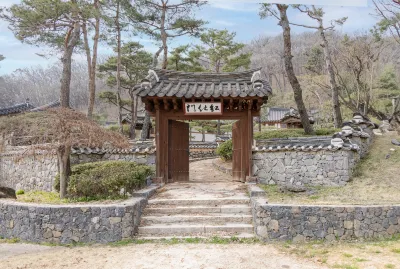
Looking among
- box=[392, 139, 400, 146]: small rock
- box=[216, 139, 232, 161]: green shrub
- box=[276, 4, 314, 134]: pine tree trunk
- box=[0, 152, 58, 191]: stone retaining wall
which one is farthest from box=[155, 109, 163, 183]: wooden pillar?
box=[392, 139, 400, 146]: small rock

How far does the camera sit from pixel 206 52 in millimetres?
21078

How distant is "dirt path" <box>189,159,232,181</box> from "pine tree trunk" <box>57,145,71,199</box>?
417 cm

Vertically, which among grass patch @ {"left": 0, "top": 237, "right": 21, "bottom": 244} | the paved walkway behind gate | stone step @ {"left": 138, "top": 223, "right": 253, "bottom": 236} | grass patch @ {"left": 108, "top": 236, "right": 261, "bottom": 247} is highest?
the paved walkway behind gate

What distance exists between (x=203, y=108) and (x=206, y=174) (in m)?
4.05

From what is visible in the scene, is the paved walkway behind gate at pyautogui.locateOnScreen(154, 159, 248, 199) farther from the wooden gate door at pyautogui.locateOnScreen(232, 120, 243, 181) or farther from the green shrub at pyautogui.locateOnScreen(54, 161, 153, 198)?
the green shrub at pyautogui.locateOnScreen(54, 161, 153, 198)

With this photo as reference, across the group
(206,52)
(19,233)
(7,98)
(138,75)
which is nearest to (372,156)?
(19,233)

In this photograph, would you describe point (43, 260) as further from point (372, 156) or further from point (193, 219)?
point (372, 156)

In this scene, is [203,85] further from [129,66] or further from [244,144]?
[129,66]

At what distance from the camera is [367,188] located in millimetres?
7887

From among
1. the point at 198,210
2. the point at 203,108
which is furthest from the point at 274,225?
the point at 203,108

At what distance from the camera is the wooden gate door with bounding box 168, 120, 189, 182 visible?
29.5 feet

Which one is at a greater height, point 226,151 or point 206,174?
point 226,151

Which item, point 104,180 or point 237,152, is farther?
point 237,152

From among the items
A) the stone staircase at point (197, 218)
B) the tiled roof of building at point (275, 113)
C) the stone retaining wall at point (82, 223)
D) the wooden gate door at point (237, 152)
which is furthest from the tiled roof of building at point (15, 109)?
the tiled roof of building at point (275, 113)
